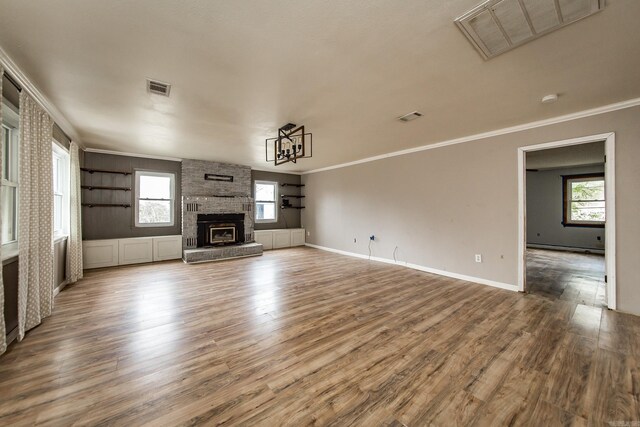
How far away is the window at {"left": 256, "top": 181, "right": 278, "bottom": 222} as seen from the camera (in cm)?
794

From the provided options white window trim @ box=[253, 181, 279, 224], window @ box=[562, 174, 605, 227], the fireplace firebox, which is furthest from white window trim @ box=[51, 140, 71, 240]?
window @ box=[562, 174, 605, 227]

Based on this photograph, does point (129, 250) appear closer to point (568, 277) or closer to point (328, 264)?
point (328, 264)

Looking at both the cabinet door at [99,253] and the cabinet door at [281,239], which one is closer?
the cabinet door at [99,253]

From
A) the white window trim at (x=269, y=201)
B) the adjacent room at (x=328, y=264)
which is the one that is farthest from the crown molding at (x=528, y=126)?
the white window trim at (x=269, y=201)

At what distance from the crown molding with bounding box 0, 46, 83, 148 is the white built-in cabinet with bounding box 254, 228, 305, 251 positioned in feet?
15.6

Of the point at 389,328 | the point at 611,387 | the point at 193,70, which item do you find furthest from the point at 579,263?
the point at 193,70

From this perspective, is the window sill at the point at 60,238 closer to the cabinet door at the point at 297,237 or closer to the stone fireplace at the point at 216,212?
the stone fireplace at the point at 216,212

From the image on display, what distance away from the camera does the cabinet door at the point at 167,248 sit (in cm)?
600

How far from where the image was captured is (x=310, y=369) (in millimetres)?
1948

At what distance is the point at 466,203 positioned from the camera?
452 centimetres

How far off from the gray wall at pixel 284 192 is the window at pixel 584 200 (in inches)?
334

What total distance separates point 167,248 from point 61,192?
243cm

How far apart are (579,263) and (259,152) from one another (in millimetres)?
8127

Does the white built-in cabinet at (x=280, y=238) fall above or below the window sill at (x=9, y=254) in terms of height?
below
